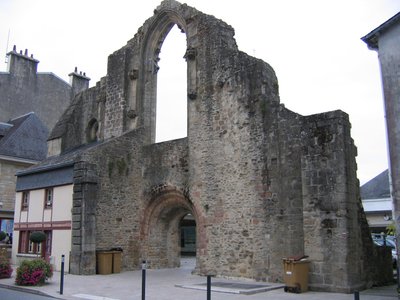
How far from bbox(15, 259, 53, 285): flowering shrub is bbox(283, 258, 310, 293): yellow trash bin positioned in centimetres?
619

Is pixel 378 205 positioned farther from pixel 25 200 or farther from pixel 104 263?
pixel 25 200

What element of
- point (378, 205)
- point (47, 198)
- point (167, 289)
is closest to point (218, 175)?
point (167, 289)

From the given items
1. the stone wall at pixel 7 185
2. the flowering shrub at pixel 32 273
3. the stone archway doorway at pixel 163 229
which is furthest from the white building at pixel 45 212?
the stone wall at pixel 7 185

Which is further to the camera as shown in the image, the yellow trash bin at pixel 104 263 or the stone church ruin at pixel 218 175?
the yellow trash bin at pixel 104 263

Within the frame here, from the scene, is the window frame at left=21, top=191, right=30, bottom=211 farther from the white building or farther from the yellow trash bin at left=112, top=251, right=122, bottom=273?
the yellow trash bin at left=112, top=251, right=122, bottom=273

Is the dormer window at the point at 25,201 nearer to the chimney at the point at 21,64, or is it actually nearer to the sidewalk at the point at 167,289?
the sidewalk at the point at 167,289

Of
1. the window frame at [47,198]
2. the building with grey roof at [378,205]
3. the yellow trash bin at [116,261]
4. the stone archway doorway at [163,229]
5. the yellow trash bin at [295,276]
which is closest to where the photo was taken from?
the yellow trash bin at [295,276]

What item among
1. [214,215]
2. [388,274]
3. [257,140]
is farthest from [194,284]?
[388,274]

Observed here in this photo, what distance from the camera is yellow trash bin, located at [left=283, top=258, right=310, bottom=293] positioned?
34.5 ft

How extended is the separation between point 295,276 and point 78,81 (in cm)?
2494

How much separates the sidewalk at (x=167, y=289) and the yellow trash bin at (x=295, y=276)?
0.24 m

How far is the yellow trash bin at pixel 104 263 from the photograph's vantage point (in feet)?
48.1

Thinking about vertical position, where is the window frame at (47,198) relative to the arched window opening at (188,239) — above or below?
above

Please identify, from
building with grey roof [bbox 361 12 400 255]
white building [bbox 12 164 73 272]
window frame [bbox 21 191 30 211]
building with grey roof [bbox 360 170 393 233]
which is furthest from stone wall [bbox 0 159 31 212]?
building with grey roof [bbox 360 170 393 233]
